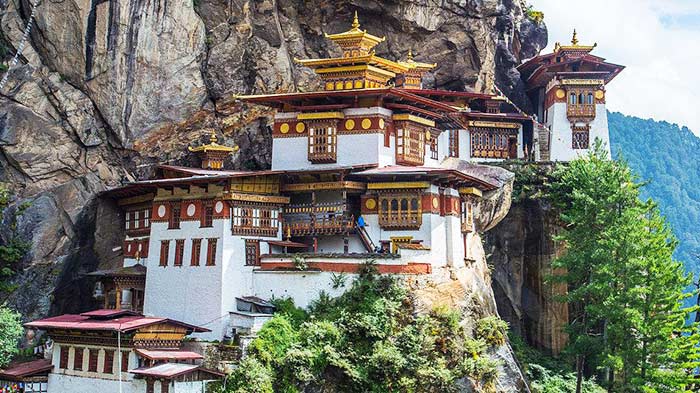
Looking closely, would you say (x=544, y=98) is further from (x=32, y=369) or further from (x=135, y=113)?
(x=32, y=369)

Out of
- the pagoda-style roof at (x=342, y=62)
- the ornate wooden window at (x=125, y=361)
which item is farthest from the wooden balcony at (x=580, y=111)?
the ornate wooden window at (x=125, y=361)

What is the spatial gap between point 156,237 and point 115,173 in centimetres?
540

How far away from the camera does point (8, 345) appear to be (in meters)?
41.5

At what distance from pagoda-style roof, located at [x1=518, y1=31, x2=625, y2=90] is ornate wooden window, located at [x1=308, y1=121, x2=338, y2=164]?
19663 mm

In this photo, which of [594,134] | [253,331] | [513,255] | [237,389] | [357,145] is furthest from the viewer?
[594,134]

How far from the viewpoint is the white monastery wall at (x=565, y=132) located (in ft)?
202

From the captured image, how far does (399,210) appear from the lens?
45.1 meters

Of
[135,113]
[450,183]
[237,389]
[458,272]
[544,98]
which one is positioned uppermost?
[544,98]

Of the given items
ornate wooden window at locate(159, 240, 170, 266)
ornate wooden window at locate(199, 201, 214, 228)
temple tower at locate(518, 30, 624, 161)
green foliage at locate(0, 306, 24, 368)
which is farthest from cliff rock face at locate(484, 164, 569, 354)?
green foliage at locate(0, 306, 24, 368)

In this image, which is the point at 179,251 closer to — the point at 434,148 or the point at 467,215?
the point at 467,215

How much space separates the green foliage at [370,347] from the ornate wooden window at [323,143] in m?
8.10

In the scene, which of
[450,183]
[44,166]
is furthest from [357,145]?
[44,166]

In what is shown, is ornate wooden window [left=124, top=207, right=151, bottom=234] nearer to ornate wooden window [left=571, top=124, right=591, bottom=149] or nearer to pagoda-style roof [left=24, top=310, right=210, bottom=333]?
pagoda-style roof [left=24, top=310, right=210, bottom=333]

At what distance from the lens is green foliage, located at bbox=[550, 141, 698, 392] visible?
44.6 metres
